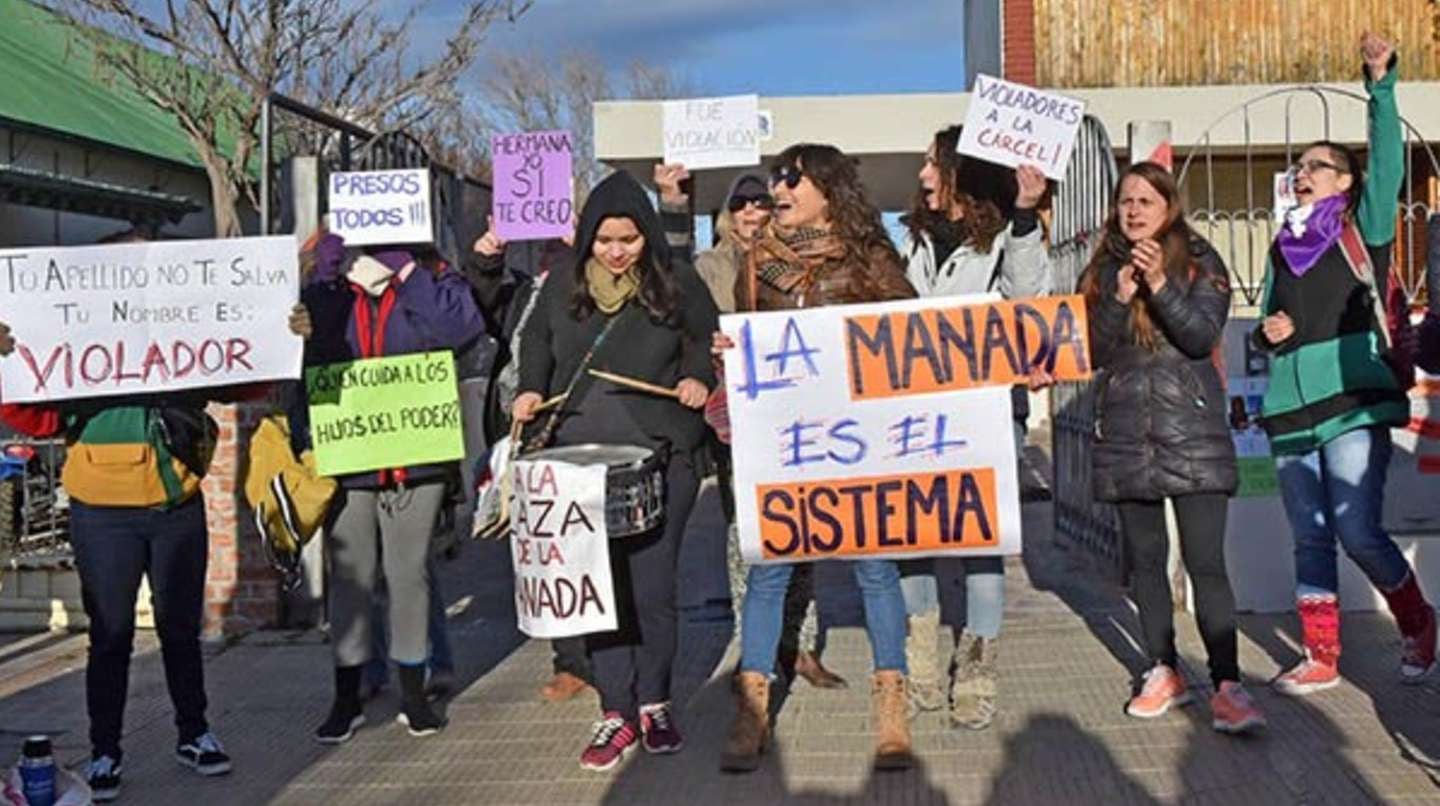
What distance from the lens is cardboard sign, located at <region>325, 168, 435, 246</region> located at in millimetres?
7137

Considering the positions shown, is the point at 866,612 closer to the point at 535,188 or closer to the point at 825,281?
the point at 825,281

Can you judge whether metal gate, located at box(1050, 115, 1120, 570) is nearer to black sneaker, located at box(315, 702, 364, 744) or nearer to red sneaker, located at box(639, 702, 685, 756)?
red sneaker, located at box(639, 702, 685, 756)

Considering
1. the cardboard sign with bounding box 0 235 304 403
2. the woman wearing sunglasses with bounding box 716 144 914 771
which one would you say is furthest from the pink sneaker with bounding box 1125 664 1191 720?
the cardboard sign with bounding box 0 235 304 403

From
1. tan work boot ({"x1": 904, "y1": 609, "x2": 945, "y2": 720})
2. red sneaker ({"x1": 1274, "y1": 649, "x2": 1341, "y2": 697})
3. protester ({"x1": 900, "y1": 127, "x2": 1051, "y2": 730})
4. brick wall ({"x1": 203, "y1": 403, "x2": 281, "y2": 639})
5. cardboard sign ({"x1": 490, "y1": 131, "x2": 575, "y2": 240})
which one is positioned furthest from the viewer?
cardboard sign ({"x1": 490, "y1": 131, "x2": 575, "y2": 240})

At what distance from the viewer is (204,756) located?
6.12 m

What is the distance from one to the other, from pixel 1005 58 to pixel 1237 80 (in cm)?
241

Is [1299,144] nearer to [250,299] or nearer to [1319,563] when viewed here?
[1319,563]

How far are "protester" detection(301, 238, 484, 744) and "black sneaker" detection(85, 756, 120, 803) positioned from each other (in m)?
0.87

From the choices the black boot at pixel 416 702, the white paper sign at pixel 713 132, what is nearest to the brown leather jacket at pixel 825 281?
the black boot at pixel 416 702

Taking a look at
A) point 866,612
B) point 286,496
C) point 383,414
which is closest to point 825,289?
point 866,612

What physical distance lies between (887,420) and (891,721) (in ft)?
3.34

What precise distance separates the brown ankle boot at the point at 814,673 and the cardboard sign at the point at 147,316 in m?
2.39

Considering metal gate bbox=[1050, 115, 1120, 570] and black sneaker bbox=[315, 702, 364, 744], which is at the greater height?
metal gate bbox=[1050, 115, 1120, 570]

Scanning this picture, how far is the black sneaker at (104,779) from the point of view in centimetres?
584
